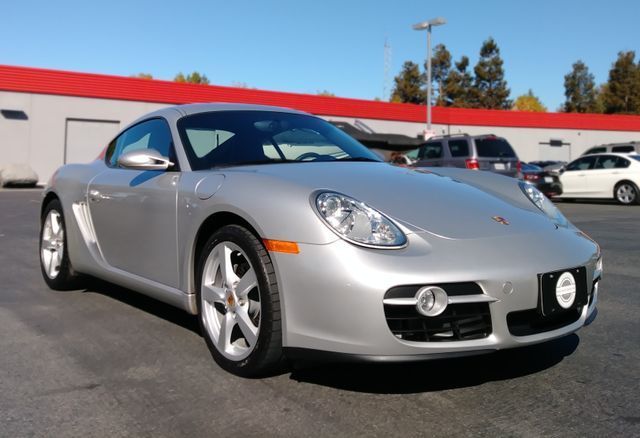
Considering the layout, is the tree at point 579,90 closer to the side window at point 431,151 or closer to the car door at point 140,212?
the side window at point 431,151

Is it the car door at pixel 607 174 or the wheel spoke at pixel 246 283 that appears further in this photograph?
the car door at pixel 607 174

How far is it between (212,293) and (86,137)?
2580cm

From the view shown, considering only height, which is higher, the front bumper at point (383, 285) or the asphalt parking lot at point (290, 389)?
the front bumper at point (383, 285)

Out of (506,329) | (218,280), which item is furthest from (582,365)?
(218,280)

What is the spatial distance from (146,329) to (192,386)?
1.10 m

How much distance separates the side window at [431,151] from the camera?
1562 cm

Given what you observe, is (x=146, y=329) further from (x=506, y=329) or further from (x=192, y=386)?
(x=506, y=329)

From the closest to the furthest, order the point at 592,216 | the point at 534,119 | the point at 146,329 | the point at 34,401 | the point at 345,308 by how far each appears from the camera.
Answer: the point at 345,308
the point at 34,401
the point at 146,329
the point at 592,216
the point at 534,119

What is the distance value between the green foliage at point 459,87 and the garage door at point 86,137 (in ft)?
157

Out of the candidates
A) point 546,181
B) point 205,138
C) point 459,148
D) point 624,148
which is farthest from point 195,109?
point 624,148

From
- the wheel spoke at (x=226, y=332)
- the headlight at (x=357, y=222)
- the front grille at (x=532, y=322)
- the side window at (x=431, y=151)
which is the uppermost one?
the side window at (x=431, y=151)

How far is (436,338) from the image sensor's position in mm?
2535

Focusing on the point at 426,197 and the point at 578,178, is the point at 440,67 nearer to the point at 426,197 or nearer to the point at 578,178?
the point at 578,178

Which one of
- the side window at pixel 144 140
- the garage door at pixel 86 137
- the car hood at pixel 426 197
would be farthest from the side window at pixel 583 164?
the garage door at pixel 86 137
